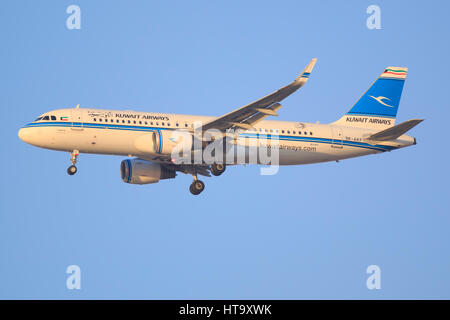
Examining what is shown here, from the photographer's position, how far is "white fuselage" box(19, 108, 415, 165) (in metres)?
48.2

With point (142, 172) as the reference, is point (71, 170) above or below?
above

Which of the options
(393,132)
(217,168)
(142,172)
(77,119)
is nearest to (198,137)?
(217,168)

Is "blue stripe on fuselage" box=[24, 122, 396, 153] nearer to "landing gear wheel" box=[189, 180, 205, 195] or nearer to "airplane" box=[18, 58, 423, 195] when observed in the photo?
"airplane" box=[18, 58, 423, 195]

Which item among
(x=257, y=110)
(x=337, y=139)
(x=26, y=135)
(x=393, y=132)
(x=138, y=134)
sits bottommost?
(x=337, y=139)

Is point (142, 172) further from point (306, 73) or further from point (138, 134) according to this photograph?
point (306, 73)

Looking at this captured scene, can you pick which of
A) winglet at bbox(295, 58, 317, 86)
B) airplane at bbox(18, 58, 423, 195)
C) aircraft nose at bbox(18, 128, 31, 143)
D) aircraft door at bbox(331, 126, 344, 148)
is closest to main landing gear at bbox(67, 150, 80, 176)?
airplane at bbox(18, 58, 423, 195)

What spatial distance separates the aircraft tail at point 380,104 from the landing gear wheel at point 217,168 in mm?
9553

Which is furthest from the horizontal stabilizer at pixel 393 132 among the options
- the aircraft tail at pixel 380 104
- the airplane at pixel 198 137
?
the aircraft tail at pixel 380 104

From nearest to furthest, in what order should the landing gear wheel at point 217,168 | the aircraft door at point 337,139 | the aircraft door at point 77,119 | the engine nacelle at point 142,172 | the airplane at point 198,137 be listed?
the airplane at point 198,137 < the aircraft door at point 77,119 < the landing gear wheel at point 217,168 < the aircraft door at point 337,139 < the engine nacelle at point 142,172

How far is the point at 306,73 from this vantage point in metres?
41.4

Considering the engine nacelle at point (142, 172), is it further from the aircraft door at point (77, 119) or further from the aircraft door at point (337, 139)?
the aircraft door at point (337, 139)

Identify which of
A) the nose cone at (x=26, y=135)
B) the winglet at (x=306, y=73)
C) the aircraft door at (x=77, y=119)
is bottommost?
the nose cone at (x=26, y=135)

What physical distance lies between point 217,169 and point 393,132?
1121 cm

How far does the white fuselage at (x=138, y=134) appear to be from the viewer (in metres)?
48.2
